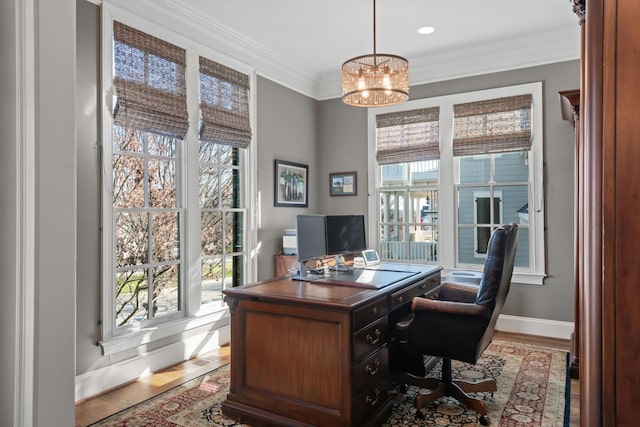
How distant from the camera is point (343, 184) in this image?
17.7ft

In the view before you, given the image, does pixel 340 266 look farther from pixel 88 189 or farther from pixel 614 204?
pixel 614 204

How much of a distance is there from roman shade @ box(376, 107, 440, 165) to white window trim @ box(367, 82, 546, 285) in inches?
2.3

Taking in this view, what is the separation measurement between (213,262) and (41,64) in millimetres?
2630

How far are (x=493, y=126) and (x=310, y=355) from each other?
330cm

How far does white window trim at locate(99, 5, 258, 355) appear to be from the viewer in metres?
3.01

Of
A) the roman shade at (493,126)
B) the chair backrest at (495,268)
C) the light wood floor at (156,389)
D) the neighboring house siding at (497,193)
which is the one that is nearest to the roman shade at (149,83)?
the light wood floor at (156,389)

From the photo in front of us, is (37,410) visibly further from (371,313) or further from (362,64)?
(362,64)

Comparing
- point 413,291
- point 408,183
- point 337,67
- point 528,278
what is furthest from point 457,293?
point 337,67

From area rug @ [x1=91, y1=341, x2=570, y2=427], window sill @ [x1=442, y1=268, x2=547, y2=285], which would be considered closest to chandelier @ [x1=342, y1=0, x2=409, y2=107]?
area rug @ [x1=91, y1=341, x2=570, y2=427]

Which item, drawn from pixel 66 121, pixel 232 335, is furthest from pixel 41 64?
pixel 232 335

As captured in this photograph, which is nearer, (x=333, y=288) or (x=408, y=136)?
(x=333, y=288)

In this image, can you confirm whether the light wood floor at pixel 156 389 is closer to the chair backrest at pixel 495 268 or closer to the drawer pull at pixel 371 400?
the chair backrest at pixel 495 268

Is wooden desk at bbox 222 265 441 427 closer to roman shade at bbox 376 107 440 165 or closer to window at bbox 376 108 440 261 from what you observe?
window at bbox 376 108 440 261

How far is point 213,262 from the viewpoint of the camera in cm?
401
